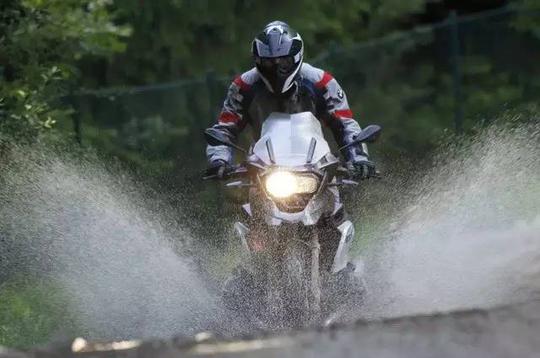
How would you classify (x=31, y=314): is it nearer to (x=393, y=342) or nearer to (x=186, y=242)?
(x=186, y=242)

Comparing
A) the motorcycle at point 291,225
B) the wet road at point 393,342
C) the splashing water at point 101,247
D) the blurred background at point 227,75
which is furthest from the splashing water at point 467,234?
→ the wet road at point 393,342

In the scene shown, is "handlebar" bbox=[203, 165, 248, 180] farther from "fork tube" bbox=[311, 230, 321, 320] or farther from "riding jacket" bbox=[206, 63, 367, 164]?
"fork tube" bbox=[311, 230, 321, 320]

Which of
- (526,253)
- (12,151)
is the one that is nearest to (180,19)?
(12,151)

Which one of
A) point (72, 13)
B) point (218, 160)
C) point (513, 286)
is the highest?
point (72, 13)

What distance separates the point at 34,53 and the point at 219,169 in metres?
3.93

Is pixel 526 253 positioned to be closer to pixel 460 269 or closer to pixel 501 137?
pixel 460 269

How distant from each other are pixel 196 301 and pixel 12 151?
2.89m

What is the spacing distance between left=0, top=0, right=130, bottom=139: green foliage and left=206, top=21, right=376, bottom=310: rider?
288 cm

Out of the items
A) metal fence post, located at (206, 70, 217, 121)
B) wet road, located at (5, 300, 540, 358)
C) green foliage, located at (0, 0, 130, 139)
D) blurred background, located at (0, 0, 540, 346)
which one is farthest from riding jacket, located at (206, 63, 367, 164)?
metal fence post, located at (206, 70, 217, 121)

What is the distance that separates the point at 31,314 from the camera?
30.1ft

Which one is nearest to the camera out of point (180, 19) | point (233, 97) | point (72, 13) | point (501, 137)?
point (233, 97)

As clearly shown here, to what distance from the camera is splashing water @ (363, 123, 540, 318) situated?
8781 millimetres

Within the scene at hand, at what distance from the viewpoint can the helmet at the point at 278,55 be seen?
312 inches

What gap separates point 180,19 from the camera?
1773cm
